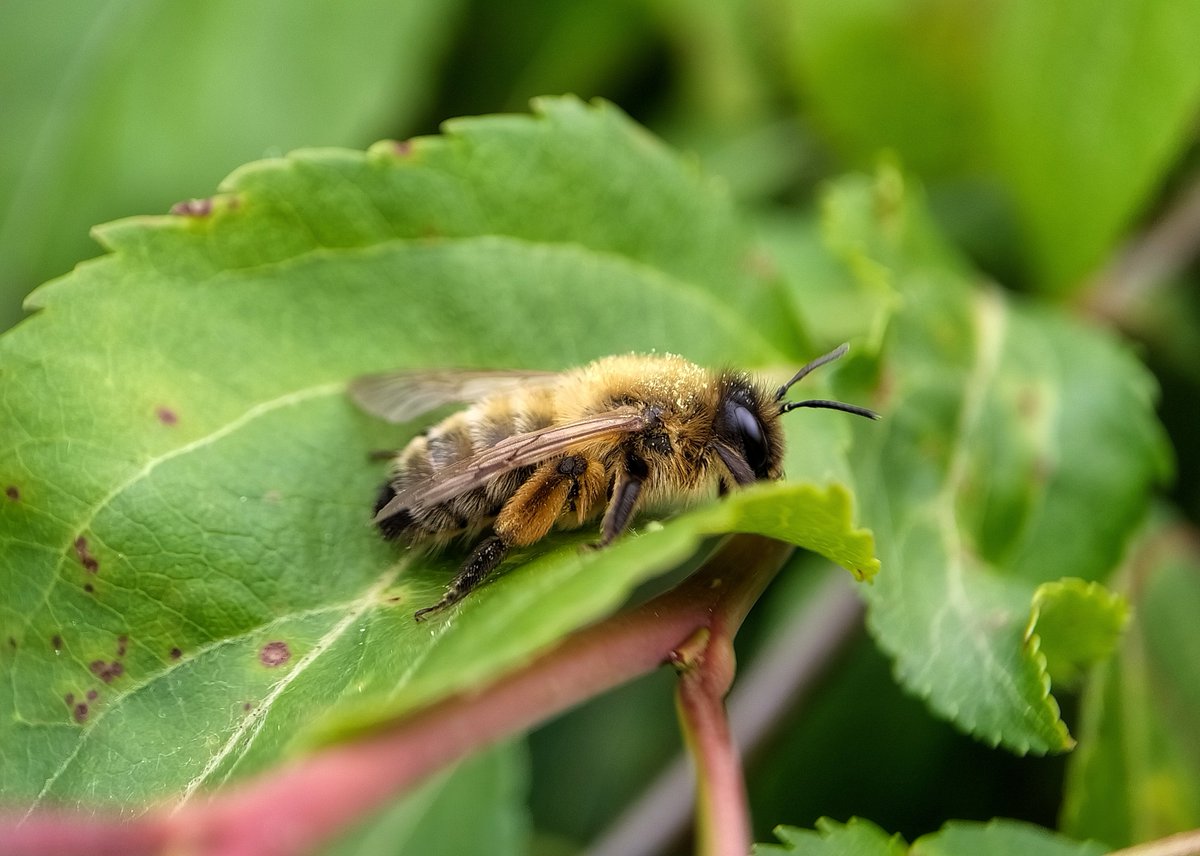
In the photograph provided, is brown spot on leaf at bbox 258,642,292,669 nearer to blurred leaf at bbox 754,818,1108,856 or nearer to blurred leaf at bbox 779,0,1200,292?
blurred leaf at bbox 754,818,1108,856

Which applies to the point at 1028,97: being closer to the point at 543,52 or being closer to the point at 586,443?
the point at 543,52

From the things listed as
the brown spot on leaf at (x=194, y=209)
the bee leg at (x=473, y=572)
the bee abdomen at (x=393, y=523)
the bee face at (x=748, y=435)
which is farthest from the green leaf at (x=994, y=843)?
the brown spot on leaf at (x=194, y=209)

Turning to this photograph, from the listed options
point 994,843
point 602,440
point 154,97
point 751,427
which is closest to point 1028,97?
point 751,427

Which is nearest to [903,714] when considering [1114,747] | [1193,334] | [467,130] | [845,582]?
[845,582]

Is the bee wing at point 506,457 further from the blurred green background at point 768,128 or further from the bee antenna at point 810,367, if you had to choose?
the blurred green background at point 768,128

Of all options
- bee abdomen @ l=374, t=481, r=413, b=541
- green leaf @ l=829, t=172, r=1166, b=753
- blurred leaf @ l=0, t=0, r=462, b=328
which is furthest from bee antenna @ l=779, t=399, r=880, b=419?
blurred leaf @ l=0, t=0, r=462, b=328

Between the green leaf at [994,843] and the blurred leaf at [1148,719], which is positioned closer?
the green leaf at [994,843]
